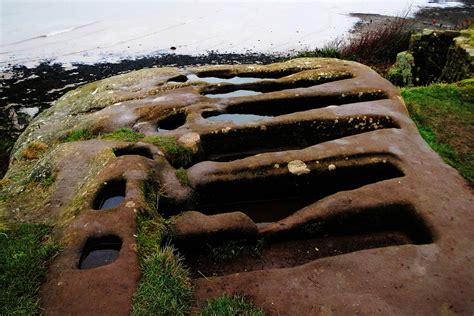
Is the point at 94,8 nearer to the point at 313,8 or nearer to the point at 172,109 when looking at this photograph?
the point at 313,8

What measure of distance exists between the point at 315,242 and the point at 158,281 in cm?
197

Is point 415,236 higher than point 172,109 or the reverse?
the reverse

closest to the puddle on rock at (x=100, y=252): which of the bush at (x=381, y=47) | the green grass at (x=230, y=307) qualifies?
the green grass at (x=230, y=307)

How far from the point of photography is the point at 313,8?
1020 inches

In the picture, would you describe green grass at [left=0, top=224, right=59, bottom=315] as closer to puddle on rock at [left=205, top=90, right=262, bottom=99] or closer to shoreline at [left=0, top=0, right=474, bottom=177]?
puddle on rock at [left=205, top=90, right=262, bottom=99]

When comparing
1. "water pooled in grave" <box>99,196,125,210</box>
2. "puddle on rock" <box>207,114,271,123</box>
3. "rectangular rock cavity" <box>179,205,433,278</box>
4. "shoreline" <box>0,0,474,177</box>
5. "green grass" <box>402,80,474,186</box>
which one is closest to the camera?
"rectangular rock cavity" <box>179,205,433,278</box>

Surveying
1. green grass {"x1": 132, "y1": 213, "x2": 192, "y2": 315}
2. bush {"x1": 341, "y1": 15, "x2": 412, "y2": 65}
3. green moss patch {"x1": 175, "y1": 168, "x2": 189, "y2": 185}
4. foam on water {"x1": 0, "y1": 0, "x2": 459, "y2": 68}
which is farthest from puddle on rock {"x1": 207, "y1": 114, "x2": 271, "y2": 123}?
foam on water {"x1": 0, "y1": 0, "x2": 459, "y2": 68}

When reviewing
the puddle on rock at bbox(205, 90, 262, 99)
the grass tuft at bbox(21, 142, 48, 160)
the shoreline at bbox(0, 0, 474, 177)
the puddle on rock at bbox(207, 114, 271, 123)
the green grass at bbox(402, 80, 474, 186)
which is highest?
the puddle on rock at bbox(205, 90, 262, 99)

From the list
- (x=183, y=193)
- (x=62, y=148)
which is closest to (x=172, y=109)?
(x=62, y=148)

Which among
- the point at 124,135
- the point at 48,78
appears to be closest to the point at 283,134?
the point at 124,135

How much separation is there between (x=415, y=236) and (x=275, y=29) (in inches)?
710

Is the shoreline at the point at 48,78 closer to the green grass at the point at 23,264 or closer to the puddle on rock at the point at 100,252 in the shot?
the green grass at the point at 23,264

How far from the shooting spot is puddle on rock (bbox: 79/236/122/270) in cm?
397

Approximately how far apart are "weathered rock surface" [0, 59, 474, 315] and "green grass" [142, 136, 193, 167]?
0.03 meters
